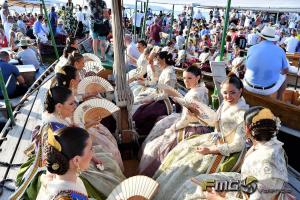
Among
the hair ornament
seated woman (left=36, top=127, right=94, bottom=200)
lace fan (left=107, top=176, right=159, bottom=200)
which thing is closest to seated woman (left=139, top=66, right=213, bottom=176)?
lace fan (left=107, top=176, right=159, bottom=200)

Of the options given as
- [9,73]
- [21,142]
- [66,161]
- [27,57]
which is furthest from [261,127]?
[27,57]

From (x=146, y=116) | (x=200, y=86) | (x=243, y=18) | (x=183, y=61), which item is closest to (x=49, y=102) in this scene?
(x=200, y=86)

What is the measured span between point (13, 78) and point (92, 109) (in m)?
2.98

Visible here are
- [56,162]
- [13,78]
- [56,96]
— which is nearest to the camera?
[56,162]

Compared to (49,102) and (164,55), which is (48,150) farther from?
(164,55)

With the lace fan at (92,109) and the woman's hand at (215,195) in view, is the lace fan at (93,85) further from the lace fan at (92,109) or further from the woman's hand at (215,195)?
the woman's hand at (215,195)

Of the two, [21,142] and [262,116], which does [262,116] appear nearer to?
[262,116]

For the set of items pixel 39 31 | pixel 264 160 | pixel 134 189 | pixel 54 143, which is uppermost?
pixel 54 143

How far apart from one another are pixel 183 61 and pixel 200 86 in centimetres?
504

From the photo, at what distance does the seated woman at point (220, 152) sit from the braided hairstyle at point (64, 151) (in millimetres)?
1411

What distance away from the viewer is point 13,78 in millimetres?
5996

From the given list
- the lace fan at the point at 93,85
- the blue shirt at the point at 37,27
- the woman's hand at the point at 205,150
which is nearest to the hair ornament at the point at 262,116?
the woman's hand at the point at 205,150

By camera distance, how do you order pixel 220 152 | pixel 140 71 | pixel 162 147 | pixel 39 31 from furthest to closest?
pixel 39 31 → pixel 140 71 → pixel 162 147 → pixel 220 152

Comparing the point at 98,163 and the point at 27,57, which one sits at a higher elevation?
the point at 98,163
